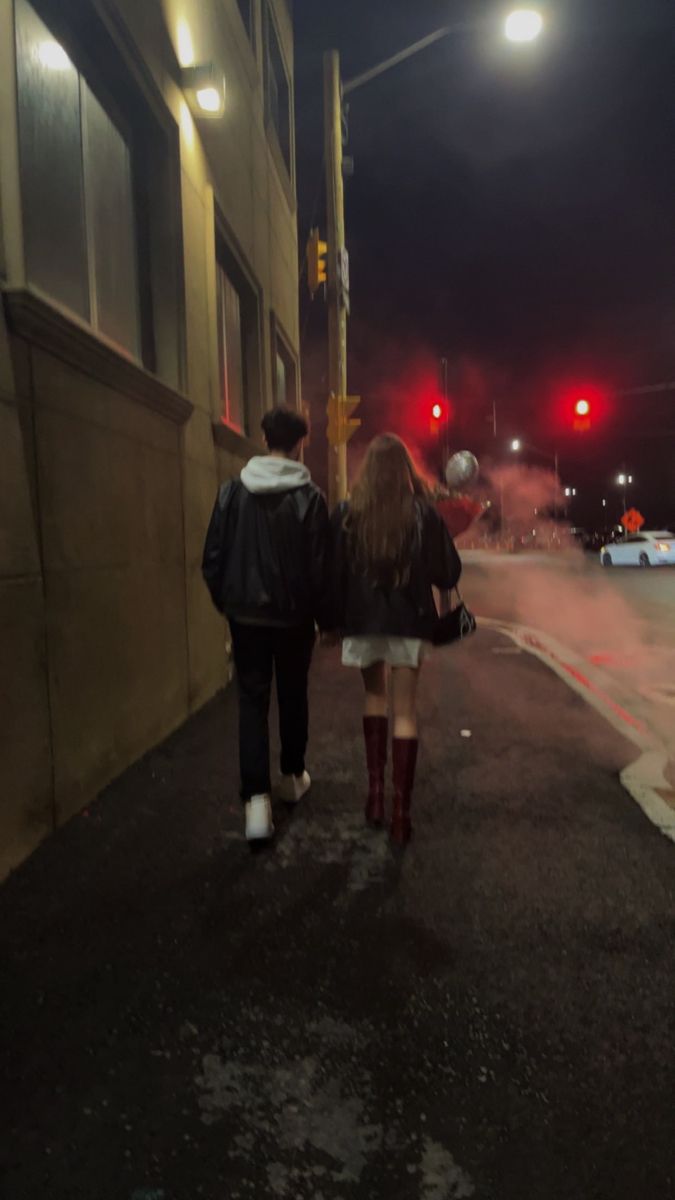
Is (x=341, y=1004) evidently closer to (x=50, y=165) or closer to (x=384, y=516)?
(x=384, y=516)

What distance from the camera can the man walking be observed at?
3609mm

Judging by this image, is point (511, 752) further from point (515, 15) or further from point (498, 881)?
point (515, 15)

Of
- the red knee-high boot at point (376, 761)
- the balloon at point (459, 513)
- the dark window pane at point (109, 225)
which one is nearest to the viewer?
the red knee-high boot at point (376, 761)

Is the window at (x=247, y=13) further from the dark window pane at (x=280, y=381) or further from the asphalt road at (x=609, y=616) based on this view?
the asphalt road at (x=609, y=616)

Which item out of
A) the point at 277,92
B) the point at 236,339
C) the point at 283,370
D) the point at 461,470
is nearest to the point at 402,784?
the point at 461,470

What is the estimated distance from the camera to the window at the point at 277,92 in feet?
35.0

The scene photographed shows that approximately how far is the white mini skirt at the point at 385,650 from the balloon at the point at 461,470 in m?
2.19

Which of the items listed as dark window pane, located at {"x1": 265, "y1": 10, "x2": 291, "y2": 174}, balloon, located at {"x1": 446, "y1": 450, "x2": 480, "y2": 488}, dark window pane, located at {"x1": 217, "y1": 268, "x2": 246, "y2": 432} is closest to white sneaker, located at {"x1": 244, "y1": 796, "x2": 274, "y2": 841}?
balloon, located at {"x1": 446, "y1": 450, "x2": 480, "y2": 488}

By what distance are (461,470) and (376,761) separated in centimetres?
258

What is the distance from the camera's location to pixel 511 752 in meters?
5.34

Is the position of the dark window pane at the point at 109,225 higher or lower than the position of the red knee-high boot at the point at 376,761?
higher

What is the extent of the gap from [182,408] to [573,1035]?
186 inches

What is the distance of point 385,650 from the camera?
3789 mm

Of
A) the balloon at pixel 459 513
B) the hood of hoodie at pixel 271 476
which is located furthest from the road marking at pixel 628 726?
the hood of hoodie at pixel 271 476
